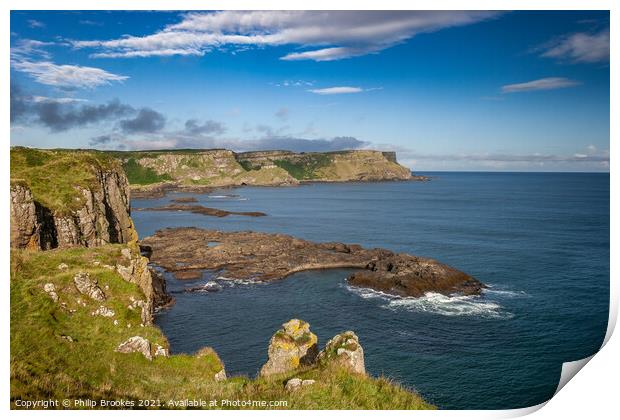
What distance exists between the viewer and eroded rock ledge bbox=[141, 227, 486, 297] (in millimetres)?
48438

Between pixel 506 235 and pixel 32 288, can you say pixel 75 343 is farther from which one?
pixel 506 235

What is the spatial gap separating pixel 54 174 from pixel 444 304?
38.8 metres

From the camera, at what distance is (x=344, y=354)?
48.1ft

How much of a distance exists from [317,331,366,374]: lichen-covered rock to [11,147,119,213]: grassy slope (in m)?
26.6

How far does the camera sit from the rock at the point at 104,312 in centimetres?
1760

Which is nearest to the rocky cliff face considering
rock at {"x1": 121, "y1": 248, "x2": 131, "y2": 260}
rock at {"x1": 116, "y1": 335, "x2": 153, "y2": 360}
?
rock at {"x1": 121, "y1": 248, "x2": 131, "y2": 260}

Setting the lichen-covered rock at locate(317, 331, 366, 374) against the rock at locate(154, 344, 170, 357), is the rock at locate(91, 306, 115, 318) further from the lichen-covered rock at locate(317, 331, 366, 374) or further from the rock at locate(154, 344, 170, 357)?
the lichen-covered rock at locate(317, 331, 366, 374)

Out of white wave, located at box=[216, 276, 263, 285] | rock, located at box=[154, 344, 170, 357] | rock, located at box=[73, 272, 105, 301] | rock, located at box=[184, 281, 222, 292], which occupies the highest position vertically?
rock, located at box=[73, 272, 105, 301]

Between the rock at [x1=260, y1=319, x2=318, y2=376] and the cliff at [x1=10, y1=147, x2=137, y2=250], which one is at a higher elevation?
the cliff at [x1=10, y1=147, x2=137, y2=250]

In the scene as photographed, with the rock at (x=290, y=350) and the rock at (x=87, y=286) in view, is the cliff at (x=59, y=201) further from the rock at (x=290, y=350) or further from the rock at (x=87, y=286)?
the rock at (x=290, y=350)

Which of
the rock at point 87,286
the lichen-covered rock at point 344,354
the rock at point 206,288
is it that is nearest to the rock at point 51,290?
the rock at point 87,286

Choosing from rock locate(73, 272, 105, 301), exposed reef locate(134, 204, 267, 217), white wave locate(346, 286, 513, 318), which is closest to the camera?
rock locate(73, 272, 105, 301)

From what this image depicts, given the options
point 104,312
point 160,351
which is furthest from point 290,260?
point 160,351
